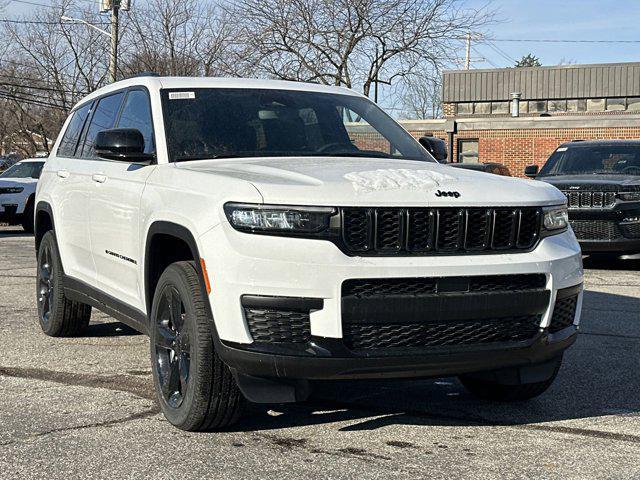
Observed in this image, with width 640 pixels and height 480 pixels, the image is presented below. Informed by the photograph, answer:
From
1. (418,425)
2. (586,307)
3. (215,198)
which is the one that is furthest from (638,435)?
(586,307)

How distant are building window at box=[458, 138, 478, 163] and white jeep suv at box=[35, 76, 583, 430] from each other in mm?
33312

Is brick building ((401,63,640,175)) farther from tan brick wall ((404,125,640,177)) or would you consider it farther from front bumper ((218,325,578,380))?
front bumper ((218,325,578,380))

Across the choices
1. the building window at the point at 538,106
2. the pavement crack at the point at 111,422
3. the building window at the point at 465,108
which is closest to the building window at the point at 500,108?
the building window at the point at 465,108

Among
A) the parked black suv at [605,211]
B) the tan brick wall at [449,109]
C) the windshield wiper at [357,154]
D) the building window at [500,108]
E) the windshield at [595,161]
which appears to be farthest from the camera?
the tan brick wall at [449,109]

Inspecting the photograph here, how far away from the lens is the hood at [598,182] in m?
12.1

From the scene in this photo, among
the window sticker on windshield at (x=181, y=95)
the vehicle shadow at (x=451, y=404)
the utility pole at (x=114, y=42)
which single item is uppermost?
the utility pole at (x=114, y=42)

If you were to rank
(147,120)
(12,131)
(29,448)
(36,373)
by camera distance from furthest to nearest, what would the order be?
(12,131) → (36,373) → (147,120) → (29,448)

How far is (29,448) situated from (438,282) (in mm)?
2002

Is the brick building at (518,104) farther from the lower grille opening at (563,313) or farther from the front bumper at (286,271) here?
the front bumper at (286,271)

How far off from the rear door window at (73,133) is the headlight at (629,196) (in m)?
7.23

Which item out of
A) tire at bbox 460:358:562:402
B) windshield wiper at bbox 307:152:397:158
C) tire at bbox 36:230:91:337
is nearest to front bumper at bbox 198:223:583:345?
tire at bbox 460:358:562:402

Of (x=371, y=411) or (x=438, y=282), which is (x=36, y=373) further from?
(x=438, y=282)

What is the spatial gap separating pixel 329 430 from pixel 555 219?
152 cm

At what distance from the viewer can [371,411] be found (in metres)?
5.14
